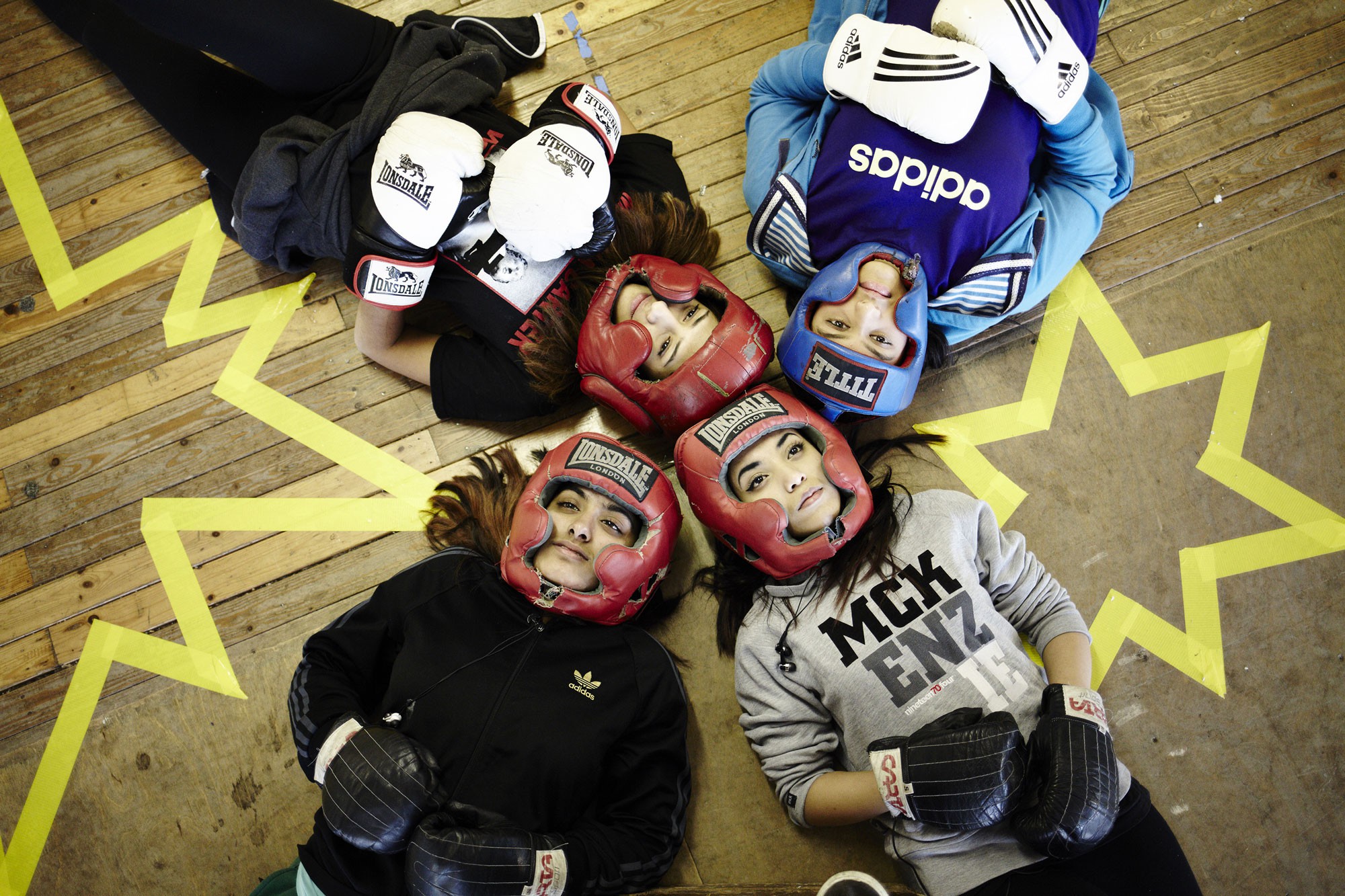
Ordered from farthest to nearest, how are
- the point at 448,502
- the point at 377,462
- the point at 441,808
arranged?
the point at 377,462 → the point at 448,502 → the point at 441,808

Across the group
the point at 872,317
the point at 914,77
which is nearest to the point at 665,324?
the point at 872,317

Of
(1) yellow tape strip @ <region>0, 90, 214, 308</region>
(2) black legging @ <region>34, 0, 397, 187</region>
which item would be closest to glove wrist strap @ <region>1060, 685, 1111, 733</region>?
(2) black legging @ <region>34, 0, 397, 187</region>

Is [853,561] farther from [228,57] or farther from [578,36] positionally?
[228,57]

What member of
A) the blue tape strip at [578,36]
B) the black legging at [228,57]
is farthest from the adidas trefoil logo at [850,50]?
the black legging at [228,57]

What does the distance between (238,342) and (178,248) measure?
433 millimetres

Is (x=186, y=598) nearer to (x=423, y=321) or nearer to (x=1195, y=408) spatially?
(x=423, y=321)

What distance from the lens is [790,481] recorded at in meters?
2.21

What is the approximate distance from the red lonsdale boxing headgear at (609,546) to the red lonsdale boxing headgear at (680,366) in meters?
0.18

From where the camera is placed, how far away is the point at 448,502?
261 cm

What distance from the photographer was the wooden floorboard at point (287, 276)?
2715 millimetres

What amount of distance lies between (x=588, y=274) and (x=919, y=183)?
1.06 m

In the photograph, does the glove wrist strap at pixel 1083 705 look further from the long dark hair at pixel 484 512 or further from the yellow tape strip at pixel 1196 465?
the long dark hair at pixel 484 512

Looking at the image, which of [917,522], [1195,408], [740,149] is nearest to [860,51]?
[740,149]


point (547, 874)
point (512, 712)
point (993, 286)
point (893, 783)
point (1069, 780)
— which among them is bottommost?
point (547, 874)
